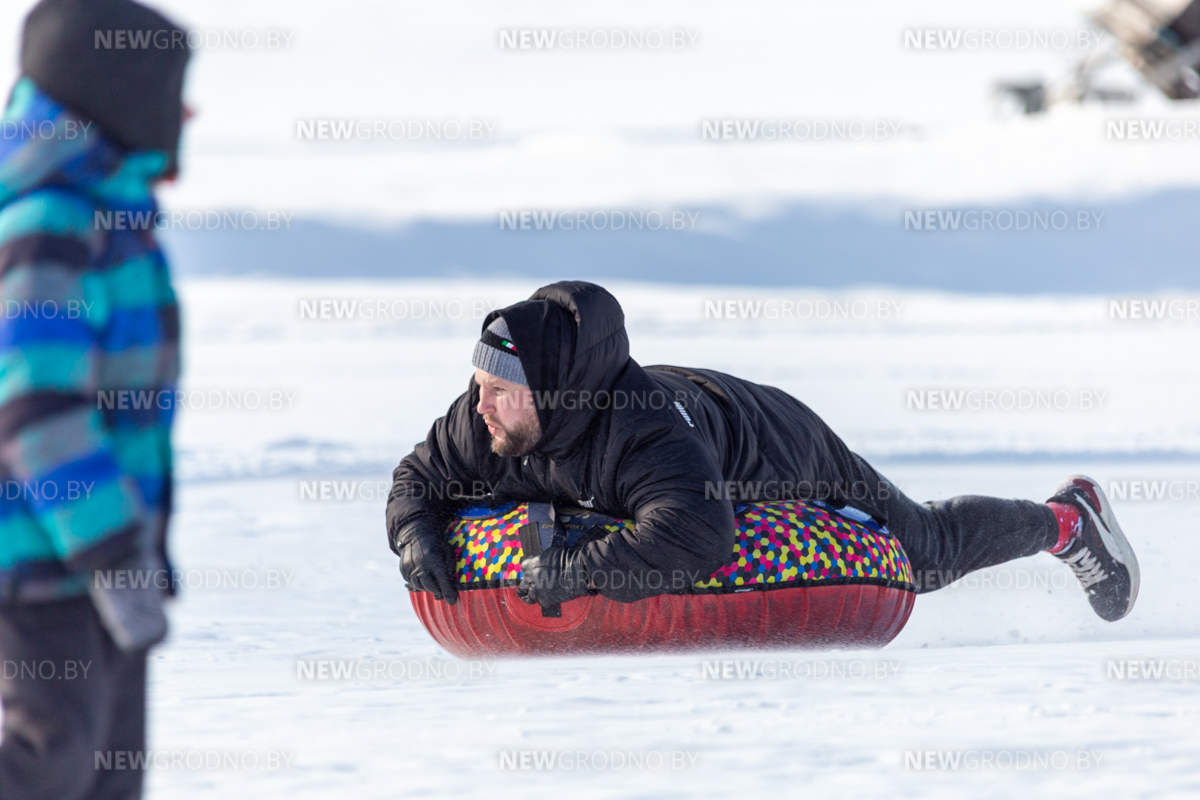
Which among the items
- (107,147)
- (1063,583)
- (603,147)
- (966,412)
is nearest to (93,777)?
(107,147)

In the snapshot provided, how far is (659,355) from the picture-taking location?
12.2 meters

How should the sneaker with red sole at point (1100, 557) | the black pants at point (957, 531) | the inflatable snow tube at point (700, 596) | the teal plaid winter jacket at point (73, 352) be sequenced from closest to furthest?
the teal plaid winter jacket at point (73, 352), the inflatable snow tube at point (700, 596), the black pants at point (957, 531), the sneaker with red sole at point (1100, 557)

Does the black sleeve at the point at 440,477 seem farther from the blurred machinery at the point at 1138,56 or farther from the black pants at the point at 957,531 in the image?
the blurred machinery at the point at 1138,56

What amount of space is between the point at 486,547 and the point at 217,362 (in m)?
9.49

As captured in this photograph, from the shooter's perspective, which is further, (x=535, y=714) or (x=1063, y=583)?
(x=1063, y=583)

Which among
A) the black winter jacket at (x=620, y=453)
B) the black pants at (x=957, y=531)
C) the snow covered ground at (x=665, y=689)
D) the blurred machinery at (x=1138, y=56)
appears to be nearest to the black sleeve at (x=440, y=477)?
the black winter jacket at (x=620, y=453)

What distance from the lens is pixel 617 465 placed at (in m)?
2.86

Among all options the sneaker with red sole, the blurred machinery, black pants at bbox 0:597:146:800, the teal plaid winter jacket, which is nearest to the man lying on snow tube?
the sneaker with red sole

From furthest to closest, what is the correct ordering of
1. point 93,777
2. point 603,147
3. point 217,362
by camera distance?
point 603,147 → point 217,362 → point 93,777

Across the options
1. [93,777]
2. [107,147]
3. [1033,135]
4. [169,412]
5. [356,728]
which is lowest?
[356,728]

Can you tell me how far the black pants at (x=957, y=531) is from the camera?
136 inches

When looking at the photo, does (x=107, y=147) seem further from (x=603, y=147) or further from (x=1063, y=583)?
(x=603, y=147)

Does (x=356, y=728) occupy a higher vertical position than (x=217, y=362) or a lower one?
lower

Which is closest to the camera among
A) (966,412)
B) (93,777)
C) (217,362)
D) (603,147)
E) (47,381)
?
(47,381)
